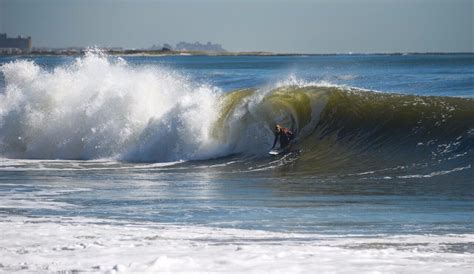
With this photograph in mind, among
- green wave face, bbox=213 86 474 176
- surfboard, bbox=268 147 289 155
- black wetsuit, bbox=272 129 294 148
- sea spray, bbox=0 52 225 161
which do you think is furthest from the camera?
sea spray, bbox=0 52 225 161

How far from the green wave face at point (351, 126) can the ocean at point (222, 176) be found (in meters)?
0.05

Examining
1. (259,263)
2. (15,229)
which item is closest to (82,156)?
(15,229)

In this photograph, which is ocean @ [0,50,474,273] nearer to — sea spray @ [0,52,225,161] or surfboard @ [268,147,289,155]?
sea spray @ [0,52,225,161]

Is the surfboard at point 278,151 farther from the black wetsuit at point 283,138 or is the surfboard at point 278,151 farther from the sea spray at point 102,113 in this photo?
the sea spray at point 102,113

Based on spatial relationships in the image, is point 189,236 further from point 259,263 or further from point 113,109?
point 113,109

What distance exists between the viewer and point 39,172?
18.2m

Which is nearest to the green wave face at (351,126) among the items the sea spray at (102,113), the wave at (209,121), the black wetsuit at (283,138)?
the wave at (209,121)

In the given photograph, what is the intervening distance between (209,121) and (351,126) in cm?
385

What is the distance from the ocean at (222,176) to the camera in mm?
8703

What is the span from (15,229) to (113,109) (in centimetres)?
1441

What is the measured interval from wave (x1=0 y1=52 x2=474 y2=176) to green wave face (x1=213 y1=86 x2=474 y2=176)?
0.03 m

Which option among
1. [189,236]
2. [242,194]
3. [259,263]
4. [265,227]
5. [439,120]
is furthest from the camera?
[439,120]

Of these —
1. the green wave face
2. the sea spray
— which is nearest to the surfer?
the green wave face

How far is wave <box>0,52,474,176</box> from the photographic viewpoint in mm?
19656
